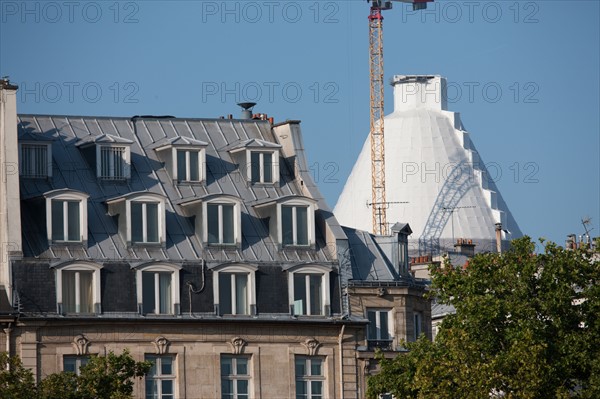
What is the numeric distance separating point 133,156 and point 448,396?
2177 centimetres

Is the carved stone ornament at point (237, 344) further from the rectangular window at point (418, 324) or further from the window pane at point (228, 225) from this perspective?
the rectangular window at point (418, 324)

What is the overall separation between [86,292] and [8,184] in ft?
19.1

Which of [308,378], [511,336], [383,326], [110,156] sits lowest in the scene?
[308,378]

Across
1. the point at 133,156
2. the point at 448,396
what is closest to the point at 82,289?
the point at 133,156

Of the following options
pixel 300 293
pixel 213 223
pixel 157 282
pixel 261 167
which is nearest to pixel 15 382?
pixel 157 282

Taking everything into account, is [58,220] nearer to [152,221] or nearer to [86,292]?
[86,292]

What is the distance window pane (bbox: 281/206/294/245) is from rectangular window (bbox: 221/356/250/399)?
246 inches

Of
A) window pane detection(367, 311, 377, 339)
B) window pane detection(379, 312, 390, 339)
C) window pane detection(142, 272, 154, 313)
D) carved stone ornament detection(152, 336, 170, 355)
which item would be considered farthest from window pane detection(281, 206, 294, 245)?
carved stone ornament detection(152, 336, 170, 355)

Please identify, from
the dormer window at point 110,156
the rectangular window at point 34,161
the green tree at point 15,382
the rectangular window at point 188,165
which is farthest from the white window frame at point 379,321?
the green tree at point 15,382

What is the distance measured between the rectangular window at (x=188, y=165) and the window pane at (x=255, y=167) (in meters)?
2.71

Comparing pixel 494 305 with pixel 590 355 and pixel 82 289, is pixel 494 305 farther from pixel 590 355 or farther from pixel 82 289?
pixel 82 289

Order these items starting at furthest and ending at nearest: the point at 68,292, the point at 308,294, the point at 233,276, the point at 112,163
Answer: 1. the point at 112,163
2. the point at 308,294
3. the point at 233,276
4. the point at 68,292

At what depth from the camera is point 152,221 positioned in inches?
4264

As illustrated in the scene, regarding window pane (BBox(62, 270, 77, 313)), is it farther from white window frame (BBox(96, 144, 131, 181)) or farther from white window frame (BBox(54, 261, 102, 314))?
white window frame (BBox(96, 144, 131, 181))
